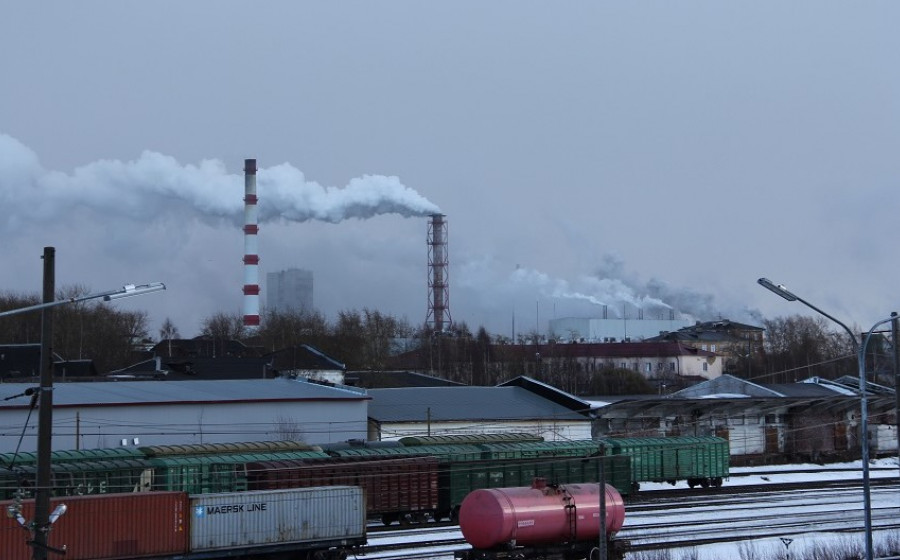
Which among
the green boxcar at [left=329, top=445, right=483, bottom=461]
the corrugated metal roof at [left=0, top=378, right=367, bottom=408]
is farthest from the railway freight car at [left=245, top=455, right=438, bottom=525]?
A: the corrugated metal roof at [left=0, top=378, right=367, bottom=408]

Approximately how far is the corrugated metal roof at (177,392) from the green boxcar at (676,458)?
56.9 feet

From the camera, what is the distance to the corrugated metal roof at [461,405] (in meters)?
61.1

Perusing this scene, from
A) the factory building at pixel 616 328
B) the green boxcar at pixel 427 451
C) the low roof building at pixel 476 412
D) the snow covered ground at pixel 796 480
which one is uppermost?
the factory building at pixel 616 328

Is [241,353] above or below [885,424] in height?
above

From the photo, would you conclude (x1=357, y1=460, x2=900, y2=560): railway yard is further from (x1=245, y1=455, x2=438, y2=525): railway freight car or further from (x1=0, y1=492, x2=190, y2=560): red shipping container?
(x1=0, y1=492, x2=190, y2=560): red shipping container

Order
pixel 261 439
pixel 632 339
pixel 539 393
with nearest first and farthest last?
pixel 261 439
pixel 539 393
pixel 632 339

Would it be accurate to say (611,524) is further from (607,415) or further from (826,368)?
(826,368)

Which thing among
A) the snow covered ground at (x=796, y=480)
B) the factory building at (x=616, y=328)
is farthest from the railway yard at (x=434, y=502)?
the factory building at (x=616, y=328)

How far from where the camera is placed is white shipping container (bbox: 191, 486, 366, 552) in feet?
91.8

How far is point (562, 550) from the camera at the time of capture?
30328 millimetres

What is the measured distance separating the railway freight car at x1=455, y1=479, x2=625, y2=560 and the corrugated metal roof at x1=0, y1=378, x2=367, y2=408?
93.3ft

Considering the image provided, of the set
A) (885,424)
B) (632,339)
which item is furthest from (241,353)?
(632,339)

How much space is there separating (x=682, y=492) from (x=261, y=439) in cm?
2246

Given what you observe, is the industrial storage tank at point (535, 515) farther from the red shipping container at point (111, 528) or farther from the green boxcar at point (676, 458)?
the green boxcar at point (676, 458)
